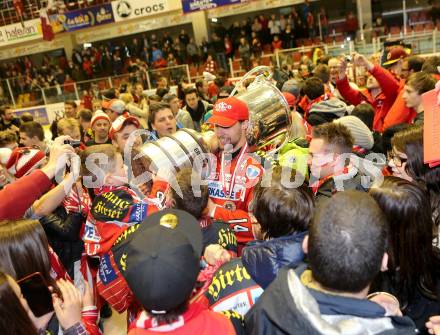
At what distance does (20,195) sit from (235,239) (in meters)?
1.11

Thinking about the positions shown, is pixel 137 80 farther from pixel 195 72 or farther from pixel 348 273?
pixel 348 273

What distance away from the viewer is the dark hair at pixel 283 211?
1.65m

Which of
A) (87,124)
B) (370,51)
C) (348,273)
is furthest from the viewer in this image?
(370,51)

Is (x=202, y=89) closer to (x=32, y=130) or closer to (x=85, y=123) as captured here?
(x=85, y=123)

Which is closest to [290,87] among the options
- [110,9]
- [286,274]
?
[286,274]

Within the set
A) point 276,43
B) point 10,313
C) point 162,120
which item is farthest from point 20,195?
point 276,43

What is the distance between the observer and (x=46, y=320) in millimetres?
1542

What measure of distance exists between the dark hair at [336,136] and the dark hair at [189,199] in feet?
3.35

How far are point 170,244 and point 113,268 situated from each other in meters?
1.03

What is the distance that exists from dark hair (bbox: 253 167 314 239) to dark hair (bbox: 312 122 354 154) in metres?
0.95

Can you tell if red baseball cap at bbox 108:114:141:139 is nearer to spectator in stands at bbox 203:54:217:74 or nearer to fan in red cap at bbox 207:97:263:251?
fan in red cap at bbox 207:97:263:251

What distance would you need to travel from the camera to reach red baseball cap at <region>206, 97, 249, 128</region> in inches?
104

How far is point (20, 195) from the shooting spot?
2014 mm

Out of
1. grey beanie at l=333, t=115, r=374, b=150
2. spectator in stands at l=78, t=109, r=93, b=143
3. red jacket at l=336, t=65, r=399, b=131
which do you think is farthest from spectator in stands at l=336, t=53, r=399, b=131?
spectator in stands at l=78, t=109, r=93, b=143
